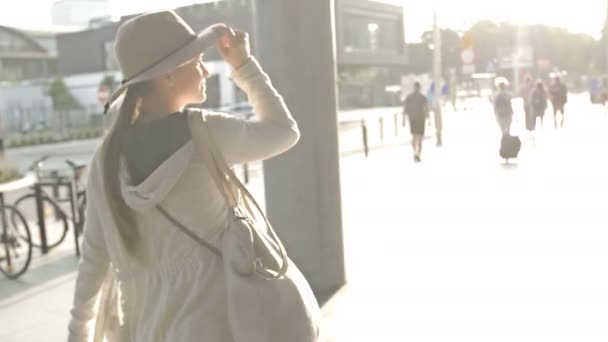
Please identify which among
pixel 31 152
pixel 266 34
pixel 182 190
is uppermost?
pixel 266 34

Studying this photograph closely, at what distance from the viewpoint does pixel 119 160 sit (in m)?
1.89

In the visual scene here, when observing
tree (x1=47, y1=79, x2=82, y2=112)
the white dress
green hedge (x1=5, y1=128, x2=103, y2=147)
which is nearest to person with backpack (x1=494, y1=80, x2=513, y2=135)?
the white dress

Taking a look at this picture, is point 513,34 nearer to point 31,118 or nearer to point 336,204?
point 31,118

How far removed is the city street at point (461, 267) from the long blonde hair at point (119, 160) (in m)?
3.04

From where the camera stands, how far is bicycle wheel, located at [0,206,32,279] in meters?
7.02

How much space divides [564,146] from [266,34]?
43.1 ft

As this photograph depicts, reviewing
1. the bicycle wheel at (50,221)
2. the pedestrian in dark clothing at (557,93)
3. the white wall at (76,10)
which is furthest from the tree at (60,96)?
the bicycle wheel at (50,221)

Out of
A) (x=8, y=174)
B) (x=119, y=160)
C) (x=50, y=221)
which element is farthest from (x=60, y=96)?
(x=119, y=160)

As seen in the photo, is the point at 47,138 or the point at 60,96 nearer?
the point at 47,138

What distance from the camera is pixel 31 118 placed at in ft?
157

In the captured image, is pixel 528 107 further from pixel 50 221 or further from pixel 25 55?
pixel 25 55

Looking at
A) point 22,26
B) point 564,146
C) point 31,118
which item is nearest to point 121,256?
point 564,146

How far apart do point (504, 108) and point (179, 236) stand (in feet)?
44.4

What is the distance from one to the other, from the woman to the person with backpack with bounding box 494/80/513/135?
13193 mm
